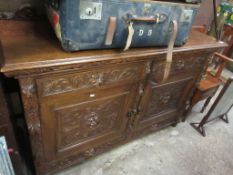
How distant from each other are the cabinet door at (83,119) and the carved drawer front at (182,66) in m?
0.19

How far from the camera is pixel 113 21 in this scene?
0.79 meters

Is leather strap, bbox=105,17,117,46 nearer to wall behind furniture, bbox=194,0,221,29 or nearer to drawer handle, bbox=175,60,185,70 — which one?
drawer handle, bbox=175,60,185,70

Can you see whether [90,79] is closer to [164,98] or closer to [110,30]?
[110,30]

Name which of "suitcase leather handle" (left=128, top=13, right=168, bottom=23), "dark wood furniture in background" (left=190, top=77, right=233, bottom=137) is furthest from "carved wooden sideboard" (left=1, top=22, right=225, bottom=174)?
"dark wood furniture in background" (left=190, top=77, right=233, bottom=137)

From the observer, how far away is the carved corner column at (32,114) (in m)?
0.75

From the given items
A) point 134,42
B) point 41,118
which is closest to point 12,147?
point 41,118

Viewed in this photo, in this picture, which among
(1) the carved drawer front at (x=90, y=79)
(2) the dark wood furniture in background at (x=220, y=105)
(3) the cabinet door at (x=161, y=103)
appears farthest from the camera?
(2) the dark wood furniture in background at (x=220, y=105)

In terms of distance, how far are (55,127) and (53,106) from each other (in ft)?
0.52

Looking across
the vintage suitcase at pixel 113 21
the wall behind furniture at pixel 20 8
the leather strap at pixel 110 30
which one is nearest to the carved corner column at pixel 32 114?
the vintage suitcase at pixel 113 21

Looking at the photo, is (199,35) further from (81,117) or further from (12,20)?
(12,20)

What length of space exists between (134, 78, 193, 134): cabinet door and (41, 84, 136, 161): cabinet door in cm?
15

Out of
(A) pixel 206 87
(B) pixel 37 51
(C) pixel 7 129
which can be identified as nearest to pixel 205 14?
(A) pixel 206 87

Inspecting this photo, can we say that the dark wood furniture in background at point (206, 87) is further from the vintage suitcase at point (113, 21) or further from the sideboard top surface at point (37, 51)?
the vintage suitcase at point (113, 21)

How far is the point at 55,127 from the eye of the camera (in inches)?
39.2
